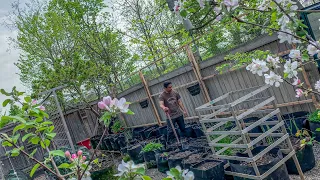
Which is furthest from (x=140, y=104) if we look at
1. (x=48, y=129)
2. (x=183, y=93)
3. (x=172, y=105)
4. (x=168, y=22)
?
(x=48, y=129)

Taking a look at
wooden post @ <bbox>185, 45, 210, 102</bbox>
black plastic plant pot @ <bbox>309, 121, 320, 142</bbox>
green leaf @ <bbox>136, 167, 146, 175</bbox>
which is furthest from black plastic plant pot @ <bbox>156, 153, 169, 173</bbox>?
green leaf @ <bbox>136, 167, 146, 175</bbox>

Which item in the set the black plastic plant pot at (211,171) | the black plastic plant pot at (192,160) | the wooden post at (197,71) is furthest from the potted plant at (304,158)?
the wooden post at (197,71)

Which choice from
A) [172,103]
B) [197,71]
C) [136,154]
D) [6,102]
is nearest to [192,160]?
[172,103]

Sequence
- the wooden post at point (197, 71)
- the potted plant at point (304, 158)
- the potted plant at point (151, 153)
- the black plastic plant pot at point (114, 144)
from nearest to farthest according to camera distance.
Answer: the potted plant at point (304, 158)
the potted plant at point (151, 153)
the wooden post at point (197, 71)
the black plastic plant pot at point (114, 144)

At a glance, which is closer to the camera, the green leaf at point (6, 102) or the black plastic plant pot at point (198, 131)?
the green leaf at point (6, 102)

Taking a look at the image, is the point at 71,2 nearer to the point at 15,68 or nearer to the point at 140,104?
the point at 15,68

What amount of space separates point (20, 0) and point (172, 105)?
31.0 ft

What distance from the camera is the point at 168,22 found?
42.8 ft

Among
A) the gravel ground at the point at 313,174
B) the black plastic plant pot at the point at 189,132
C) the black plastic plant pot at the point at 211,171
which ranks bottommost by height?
the gravel ground at the point at 313,174

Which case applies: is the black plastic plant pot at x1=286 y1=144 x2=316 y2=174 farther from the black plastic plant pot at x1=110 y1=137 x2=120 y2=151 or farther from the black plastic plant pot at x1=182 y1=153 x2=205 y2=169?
the black plastic plant pot at x1=110 y1=137 x2=120 y2=151

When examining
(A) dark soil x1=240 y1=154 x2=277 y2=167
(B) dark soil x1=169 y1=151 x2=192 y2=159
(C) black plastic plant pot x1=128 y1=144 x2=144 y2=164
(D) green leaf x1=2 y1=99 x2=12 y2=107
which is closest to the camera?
(D) green leaf x1=2 y1=99 x2=12 y2=107

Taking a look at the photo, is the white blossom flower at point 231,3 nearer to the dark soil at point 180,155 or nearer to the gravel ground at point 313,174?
the gravel ground at point 313,174

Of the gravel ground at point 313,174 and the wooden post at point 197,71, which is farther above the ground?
the wooden post at point 197,71

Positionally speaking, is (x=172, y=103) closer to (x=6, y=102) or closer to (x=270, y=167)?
(x=270, y=167)
